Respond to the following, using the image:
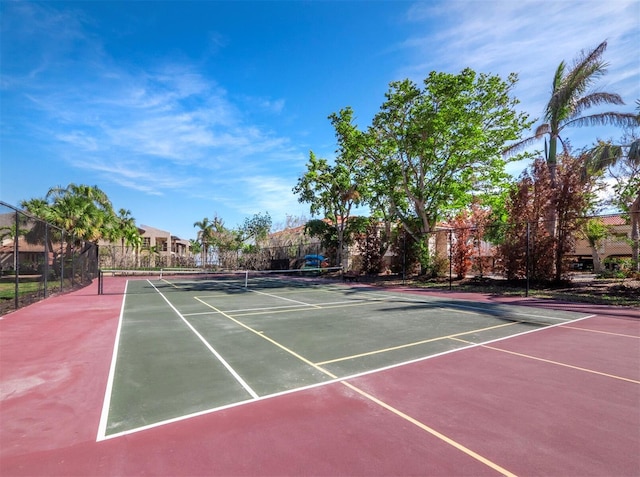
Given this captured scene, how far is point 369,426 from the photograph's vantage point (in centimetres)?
386

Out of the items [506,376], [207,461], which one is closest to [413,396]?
[506,376]

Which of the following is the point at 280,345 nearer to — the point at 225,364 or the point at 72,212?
the point at 225,364

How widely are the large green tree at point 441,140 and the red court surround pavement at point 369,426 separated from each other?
18.4 m

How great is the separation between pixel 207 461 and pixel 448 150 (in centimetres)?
2375

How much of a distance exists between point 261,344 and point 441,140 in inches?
790

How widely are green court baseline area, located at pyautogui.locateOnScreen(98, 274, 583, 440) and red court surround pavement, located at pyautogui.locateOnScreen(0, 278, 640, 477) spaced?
351mm

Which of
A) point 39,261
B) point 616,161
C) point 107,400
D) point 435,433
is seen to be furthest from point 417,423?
point 39,261

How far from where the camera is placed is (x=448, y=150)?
76.5 feet

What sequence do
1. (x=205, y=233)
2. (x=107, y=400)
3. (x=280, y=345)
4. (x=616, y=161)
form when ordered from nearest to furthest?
(x=107, y=400) < (x=280, y=345) < (x=616, y=161) < (x=205, y=233)

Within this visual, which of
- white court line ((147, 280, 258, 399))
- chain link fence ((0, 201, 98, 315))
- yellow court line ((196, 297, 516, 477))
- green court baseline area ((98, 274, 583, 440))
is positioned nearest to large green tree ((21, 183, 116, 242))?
chain link fence ((0, 201, 98, 315))

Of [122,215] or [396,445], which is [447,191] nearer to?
[396,445]

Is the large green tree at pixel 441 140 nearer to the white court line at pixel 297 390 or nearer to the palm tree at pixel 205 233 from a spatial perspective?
the white court line at pixel 297 390

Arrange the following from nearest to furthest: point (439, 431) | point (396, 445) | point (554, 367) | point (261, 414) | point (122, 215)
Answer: point (396, 445), point (439, 431), point (261, 414), point (554, 367), point (122, 215)

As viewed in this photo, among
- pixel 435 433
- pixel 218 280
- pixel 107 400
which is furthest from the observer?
pixel 218 280
